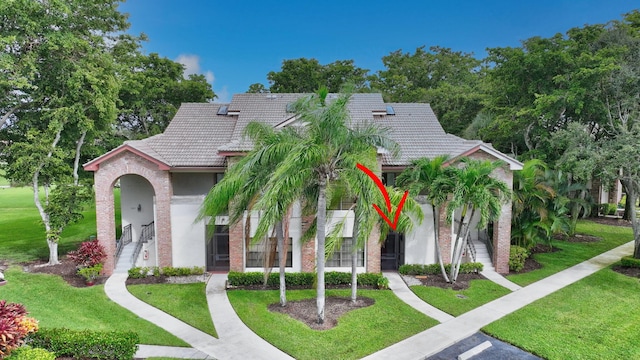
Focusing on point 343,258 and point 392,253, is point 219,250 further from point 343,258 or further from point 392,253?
point 392,253

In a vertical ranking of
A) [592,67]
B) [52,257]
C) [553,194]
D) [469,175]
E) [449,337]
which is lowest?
[449,337]

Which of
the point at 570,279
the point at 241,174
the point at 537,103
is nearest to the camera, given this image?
the point at 241,174

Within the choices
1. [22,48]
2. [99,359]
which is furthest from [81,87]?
[99,359]

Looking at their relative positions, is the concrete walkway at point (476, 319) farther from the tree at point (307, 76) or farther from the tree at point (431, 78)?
the tree at point (307, 76)

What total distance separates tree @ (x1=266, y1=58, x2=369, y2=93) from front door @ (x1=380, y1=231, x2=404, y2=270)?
27.7 meters

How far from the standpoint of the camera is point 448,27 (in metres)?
32.5

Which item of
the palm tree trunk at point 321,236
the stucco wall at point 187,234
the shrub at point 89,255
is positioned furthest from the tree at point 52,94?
the palm tree trunk at point 321,236

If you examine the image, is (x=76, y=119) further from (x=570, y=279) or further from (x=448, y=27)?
(x=448, y=27)

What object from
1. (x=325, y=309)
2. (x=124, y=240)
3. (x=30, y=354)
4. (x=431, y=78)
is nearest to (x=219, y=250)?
(x=124, y=240)

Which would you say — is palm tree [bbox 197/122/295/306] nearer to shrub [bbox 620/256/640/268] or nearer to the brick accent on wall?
the brick accent on wall

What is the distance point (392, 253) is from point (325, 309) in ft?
20.2

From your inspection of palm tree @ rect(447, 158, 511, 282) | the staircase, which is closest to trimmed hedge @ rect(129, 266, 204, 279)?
the staircase

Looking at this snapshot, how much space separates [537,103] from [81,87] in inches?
1076

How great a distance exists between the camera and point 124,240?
64.8 feet
